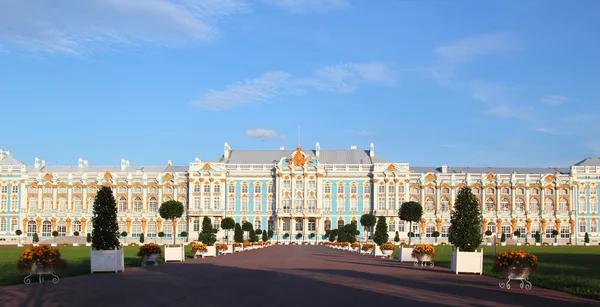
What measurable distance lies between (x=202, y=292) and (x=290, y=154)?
93190mm

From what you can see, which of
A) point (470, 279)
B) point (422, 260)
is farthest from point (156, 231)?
point (470, 279)

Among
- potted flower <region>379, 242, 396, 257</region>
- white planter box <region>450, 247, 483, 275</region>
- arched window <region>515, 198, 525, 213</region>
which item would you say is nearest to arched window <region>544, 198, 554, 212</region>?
arched window <region>515, 198, 525, 213</region>

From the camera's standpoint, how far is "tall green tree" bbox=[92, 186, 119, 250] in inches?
1131

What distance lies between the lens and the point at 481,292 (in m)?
21.0

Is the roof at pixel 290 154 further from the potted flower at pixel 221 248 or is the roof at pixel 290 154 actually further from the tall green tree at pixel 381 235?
the potted flower at pixel 221 248

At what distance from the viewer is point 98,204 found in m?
29.7

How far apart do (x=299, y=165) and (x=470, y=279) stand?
81870 mm

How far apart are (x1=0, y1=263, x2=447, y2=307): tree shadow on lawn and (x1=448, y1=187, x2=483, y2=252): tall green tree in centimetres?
849

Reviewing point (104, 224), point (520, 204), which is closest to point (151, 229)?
point (520, 204)

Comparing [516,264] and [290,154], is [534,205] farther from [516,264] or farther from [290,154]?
[516,264]

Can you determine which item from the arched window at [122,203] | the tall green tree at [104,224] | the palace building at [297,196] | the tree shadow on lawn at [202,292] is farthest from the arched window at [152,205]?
the tree shadow on lawn at [202,292]

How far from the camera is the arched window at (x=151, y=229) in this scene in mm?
106744

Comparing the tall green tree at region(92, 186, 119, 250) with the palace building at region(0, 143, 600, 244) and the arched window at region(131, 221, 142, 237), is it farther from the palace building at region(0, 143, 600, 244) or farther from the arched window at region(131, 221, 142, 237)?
the arched window at region(131, 221, 142, 237)

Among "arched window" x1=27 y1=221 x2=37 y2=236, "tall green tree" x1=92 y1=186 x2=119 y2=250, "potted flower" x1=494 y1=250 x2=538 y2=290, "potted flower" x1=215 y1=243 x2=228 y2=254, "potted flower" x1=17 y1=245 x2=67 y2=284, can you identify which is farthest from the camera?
"arched window" x1=27 y1=221 x2=37 y2=236
